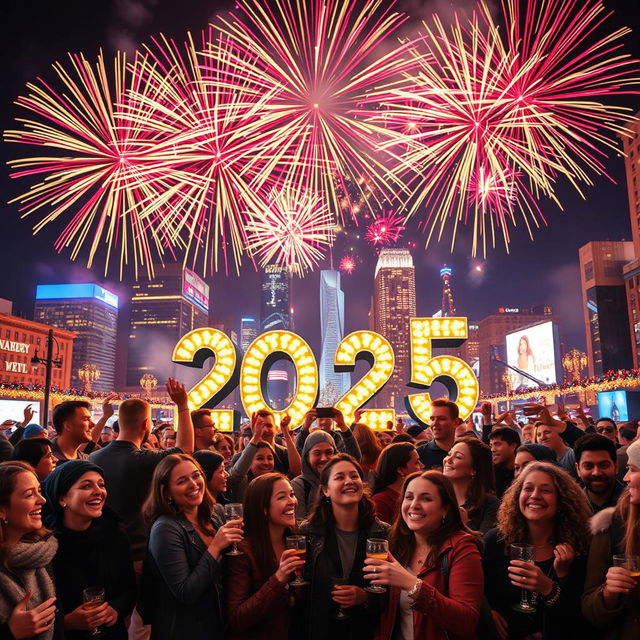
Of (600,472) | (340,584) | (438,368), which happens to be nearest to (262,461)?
(340,584)

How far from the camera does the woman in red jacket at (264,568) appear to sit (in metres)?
3.62

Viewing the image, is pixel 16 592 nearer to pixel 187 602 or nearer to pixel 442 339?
pixel 187 602

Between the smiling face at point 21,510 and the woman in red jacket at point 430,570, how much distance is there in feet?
6.95

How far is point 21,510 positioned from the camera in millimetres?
3477

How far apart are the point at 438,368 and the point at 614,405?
97.4 ft

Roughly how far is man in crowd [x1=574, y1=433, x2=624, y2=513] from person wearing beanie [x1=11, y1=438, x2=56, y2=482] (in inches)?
199

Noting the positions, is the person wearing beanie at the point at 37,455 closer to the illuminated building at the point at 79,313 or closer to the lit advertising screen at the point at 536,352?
the lit advertising screen at the point at 536,352

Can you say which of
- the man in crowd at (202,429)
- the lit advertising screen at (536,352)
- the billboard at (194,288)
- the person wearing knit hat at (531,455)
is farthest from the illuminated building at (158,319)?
the person wearing knit hat at (531,455)

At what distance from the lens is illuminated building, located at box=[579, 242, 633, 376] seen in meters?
95.8

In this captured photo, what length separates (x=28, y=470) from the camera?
3.67m

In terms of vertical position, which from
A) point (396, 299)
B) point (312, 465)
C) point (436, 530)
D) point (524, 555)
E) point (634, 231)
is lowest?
point (524, 555)

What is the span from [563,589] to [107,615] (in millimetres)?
2959

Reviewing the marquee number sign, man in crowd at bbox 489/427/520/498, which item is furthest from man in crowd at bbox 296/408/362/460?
the marquee number sign

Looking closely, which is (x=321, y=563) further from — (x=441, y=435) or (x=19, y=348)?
(x=19, y=348)
